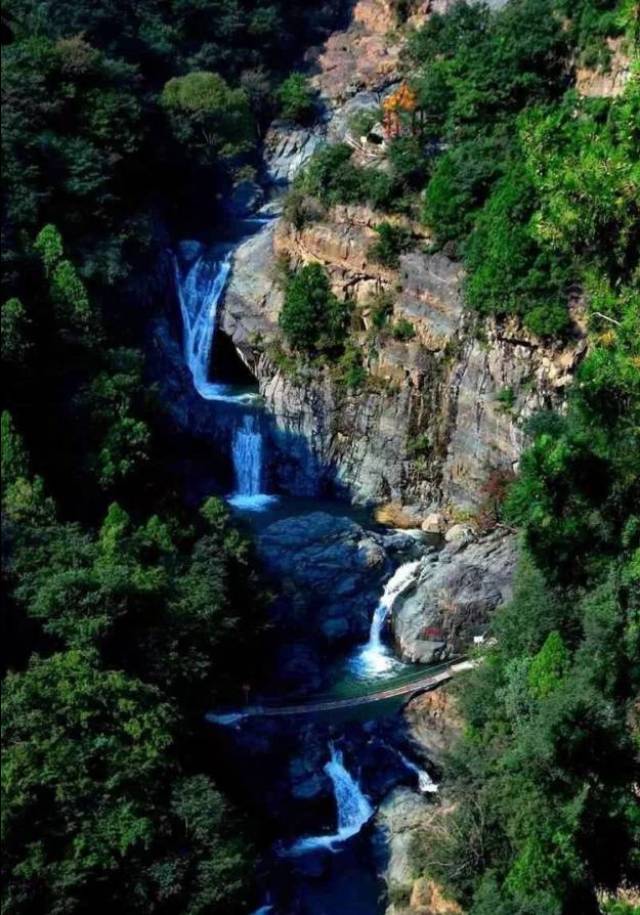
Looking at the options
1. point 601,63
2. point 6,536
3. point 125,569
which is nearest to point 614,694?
point 125,569

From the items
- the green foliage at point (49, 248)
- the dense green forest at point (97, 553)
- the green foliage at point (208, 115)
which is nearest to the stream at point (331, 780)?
the dense green forest at point (97, 553)

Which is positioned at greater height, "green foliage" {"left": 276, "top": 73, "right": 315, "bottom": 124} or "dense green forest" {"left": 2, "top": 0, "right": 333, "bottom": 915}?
"green foliage" {"left": 276, "top": 73, "right": 315, "bottom": 124}

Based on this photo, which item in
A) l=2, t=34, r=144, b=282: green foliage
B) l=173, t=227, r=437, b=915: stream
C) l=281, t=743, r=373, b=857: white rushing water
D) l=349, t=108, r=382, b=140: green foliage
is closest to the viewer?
l=173, t=227, r=437, b=915: stream

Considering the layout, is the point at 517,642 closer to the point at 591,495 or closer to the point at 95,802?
the point at 591,495

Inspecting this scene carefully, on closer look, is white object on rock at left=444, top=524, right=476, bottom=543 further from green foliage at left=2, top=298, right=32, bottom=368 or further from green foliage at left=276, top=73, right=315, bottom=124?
green foliage at left=276, top=73, right=315, bottom=124

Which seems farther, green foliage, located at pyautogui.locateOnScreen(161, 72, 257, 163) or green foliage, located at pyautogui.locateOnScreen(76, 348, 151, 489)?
green foliage, located at pyautogui.locateOnScreen(161, 72, 257, 163)

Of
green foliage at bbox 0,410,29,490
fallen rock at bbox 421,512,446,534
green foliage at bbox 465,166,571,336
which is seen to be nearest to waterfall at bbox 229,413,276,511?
fallen rock at bbox 421,512,446,534
